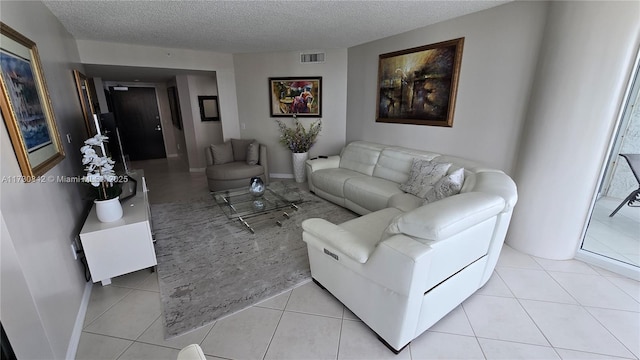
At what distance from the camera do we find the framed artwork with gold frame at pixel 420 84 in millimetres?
3104

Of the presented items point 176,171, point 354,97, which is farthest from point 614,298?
point 176,171

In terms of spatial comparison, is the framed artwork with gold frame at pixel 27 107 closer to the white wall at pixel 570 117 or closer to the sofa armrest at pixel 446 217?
the sofa armrest at pixel 446 217

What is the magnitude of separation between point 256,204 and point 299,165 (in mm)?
1789

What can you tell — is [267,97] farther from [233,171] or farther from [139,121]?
[139,121]

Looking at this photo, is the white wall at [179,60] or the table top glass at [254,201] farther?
the white wall at [179,60]

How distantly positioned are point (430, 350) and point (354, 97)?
387 cm

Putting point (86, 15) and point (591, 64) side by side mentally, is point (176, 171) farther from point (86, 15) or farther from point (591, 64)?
point (591, 64)

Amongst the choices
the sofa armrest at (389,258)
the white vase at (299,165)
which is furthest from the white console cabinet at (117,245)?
the white vase at (299,165)

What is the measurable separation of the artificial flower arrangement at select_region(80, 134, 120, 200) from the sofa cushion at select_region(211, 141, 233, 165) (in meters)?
2.43

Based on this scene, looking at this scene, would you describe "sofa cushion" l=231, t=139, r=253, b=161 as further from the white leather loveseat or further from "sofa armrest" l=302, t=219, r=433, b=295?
"sofa armrest" l=302, t=219, r=433, b=295

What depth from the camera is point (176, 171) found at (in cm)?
591

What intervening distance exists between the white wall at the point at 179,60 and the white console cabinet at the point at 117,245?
282 centimetres

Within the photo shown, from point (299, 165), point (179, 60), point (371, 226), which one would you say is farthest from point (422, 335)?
point (179, 60)

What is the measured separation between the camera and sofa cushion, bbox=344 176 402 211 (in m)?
3.06
